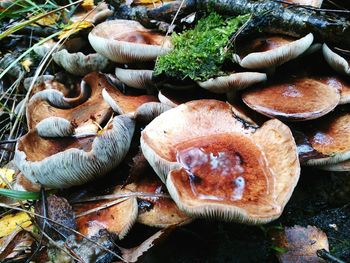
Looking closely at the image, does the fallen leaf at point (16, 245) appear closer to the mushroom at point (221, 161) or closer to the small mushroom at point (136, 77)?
the mushroom at point (221, 161)

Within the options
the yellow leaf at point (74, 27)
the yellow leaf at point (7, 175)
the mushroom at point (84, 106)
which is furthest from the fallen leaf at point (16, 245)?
the yellow leaf at point (74, 27)

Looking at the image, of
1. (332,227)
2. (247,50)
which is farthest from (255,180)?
(247,50)

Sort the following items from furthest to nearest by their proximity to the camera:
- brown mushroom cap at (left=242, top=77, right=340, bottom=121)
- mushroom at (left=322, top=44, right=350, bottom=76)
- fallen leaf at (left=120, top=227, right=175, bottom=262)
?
1. mushroom at (left=322, top=44, right=350, bottom=76)
2. brown mushroom cap at (left=242, top=77, right=340, bottom=121)
3. fallen leaf at (left=120, top=227, right=175, bottom=262)

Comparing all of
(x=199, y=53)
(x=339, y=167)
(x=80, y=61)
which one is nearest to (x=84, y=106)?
(x=80, y=61)

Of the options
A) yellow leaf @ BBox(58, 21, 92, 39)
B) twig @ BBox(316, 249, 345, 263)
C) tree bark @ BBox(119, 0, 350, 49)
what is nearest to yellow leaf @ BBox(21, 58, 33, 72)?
yellow leaf @ BBox(58, 21, 92, 39)

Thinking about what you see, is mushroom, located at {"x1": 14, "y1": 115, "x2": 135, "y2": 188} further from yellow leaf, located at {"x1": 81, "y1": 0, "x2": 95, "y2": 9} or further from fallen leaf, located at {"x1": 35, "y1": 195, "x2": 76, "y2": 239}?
yellow leaf, located at {"x1": 81, "y1": 0, "x2": 95, "y2": 9}

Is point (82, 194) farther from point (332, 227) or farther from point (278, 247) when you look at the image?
point (332, 227)
